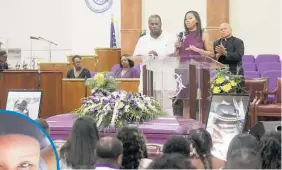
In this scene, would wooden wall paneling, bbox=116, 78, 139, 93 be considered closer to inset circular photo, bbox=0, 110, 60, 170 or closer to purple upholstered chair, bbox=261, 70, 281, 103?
purple upholstered chair, bbox=261, 70, 281, 103

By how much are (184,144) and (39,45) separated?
1308 centimetres

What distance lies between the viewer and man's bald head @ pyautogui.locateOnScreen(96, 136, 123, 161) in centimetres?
330

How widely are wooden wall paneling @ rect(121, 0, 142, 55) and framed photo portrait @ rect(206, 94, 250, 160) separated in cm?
654

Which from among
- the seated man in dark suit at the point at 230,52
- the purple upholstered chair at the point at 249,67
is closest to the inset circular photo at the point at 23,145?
the seated man in dark suit at the point at 230,52

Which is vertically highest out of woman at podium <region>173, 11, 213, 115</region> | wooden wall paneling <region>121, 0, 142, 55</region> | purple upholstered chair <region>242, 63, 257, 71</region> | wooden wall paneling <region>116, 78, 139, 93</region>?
wooden wall paneling <region>121, 0, 142, 55</region>

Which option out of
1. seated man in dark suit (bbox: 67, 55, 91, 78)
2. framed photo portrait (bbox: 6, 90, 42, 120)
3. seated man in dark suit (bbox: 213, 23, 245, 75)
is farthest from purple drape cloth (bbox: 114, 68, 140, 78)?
seated man in dark suit (bbox: 213, 23, 245, 75)

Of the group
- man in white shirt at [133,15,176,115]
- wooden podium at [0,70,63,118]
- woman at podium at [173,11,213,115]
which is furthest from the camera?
wooden podium at [0,70,63,118]

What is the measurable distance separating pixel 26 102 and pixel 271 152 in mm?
4654

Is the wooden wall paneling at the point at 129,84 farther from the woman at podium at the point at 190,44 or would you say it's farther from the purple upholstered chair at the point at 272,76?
the purple upholstered chair at the point at 272,76

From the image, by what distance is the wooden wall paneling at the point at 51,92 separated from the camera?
8844 millimetres

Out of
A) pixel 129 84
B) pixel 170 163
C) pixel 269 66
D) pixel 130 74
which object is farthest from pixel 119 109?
pixel 269 66

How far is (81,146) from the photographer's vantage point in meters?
4.09

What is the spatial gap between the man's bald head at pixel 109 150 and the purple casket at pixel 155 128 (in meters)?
2.23

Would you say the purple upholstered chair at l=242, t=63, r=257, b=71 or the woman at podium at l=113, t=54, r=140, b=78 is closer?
the woman at podium at l=113, t=54, r=140, b=78
